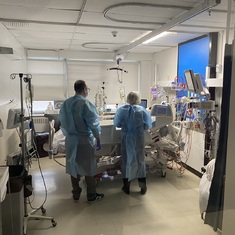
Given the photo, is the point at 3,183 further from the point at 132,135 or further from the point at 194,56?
the point at 194,56

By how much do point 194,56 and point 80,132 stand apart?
2531 mm

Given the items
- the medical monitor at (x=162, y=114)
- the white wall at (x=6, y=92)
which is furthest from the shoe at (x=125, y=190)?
the white wall at (x=6, y=92)

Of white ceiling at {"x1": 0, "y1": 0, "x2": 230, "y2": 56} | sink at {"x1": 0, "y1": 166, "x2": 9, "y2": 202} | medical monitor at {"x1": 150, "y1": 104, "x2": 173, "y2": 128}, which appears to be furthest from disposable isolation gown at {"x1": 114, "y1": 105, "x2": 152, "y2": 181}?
sink at {"x1": 0, "y1": 166, "x2": 9, "y2": 202}

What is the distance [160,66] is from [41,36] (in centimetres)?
288

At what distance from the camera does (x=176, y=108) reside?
4453 millimetres

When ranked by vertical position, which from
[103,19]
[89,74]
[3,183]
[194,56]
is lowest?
[3,183]

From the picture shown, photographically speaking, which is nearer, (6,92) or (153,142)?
(6,92)

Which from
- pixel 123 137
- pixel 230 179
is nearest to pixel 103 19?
pixel 123 137

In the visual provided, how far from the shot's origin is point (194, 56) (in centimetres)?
414

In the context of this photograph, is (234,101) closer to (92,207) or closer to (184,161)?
(92,207)

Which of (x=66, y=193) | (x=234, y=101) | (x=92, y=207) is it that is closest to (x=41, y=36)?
(x=66, y=193)

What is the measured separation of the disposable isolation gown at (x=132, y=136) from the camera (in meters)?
3.13

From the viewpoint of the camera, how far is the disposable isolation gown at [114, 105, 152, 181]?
3.13 m

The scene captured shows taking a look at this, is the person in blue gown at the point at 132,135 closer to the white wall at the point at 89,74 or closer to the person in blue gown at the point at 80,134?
the person in blue gown at the point at 80,134
